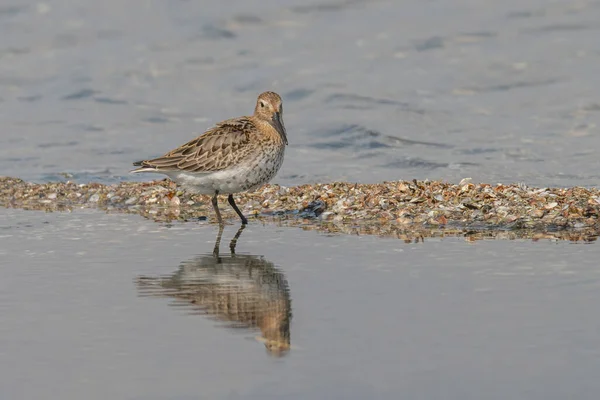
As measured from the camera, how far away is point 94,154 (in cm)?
1998

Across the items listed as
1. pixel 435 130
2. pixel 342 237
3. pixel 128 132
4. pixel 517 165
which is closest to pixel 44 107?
pixel 128 132

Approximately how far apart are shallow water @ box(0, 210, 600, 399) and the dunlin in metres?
1.39

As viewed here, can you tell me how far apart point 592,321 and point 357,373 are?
2.03 metres

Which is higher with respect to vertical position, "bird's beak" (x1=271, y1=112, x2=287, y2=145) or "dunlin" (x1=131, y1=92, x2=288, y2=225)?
"bird's beak" (x1=271, y1=112, x2=287, y2=145)

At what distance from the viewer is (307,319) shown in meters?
7.84

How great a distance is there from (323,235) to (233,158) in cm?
188

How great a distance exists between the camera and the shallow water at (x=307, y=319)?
6.35 metres

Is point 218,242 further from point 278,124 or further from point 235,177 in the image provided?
point 278,124

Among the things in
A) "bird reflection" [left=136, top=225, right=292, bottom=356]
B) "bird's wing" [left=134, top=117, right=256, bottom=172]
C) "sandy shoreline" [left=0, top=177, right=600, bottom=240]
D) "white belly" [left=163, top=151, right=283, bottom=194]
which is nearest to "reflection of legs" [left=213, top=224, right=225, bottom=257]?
"bird reflection" [left=136, top=225, right=292, bottom=356]

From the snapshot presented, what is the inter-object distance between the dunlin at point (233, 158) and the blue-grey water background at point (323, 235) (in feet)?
2.32

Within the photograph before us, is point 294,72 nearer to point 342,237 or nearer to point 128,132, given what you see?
point 128,132

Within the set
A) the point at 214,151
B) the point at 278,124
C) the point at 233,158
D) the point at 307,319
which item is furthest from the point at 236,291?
the point at 278,124

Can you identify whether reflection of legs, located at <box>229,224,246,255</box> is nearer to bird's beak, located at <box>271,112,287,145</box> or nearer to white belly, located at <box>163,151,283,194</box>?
white belly, located at <box>163,151,283,194</box>

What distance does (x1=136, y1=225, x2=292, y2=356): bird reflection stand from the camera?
7.76 meters
